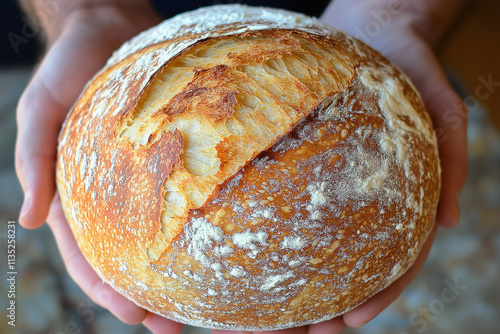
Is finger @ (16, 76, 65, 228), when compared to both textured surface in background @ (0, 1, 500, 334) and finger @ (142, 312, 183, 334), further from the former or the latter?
A: textured surface in background @ (0, 1, 500, 334)

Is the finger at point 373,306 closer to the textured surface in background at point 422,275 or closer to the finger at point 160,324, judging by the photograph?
the finger at point 160,324

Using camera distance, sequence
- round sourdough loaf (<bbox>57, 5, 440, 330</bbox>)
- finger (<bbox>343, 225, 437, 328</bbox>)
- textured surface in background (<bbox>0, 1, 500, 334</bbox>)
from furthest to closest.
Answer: textured surface in background (<bbox>0, 1, 500, 334</bbox>) < finger (<bbox>343, 225, 437, 328</bbox>) < round sourdough loaf (<bbox>57, 5, 440, 330</bbox>)

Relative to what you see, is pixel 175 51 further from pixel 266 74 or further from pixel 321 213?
pixel 321 213

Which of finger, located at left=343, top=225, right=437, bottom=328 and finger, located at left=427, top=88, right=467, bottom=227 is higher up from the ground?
finger, located at left=427, top=88, right=467, bottom=227

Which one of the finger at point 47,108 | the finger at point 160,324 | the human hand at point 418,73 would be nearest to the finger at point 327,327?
the human hand at point 418,73

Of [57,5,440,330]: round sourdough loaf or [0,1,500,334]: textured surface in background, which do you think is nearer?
[57,5,440,330]: round sourdough loaf

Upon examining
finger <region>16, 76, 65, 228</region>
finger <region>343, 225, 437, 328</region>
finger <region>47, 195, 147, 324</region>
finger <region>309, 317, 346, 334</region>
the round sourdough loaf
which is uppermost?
the round sourdough loaf

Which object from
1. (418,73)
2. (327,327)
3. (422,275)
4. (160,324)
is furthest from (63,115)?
(422,275)

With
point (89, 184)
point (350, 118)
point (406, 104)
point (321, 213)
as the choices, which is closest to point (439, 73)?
point (406, 104)

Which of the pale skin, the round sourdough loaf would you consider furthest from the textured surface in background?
the round sourdough loaf

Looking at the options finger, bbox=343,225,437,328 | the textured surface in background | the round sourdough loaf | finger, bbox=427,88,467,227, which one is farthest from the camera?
the textured surface in background
